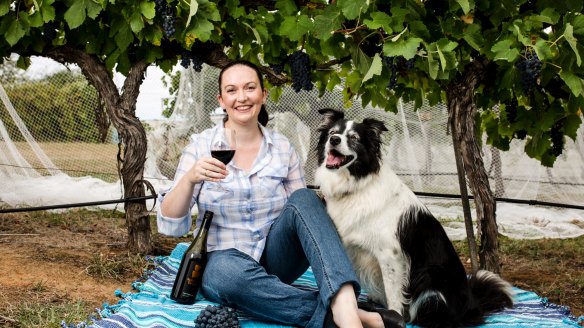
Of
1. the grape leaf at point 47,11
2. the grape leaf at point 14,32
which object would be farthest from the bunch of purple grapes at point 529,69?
the grape leaf at point 14,32

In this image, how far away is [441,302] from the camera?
8.73ft

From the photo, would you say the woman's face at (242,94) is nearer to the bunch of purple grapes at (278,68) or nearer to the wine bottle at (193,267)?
the wine bottle at (193,267)

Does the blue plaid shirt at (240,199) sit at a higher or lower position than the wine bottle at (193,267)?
higher

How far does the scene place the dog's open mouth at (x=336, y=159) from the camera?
9.17 ft

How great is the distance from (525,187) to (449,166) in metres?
0.69

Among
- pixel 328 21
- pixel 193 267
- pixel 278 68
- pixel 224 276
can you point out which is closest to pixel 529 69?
pixel 328 21

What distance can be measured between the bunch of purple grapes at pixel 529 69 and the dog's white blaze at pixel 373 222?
32.9 inches

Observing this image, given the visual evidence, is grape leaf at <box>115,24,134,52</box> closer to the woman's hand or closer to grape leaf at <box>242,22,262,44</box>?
grape leaf at <box>242,22,262,44</box>

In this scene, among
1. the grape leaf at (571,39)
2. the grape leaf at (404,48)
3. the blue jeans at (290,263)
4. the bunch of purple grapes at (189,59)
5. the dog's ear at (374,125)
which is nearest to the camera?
the blue jeans at (290,263)

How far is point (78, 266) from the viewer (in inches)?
142

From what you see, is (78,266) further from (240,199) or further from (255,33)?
(255,33)

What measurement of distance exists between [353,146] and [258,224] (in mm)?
588

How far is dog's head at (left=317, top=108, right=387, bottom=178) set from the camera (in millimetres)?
2760

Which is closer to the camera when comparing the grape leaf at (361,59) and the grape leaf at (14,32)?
the grape leaf at (361,59)
